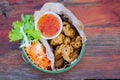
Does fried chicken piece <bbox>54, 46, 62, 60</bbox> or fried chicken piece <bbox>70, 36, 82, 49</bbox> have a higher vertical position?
fried chicken piece <bbox>70, 36, 82, 49</bbox>

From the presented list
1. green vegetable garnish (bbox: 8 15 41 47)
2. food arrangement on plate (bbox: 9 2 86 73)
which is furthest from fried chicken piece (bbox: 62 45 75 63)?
green vegetable garnish (bbox: 8 15 41 47)

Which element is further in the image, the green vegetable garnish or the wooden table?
Result: the wooden table

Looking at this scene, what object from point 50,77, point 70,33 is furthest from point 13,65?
point 70,33

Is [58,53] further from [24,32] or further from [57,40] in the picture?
[24,32]

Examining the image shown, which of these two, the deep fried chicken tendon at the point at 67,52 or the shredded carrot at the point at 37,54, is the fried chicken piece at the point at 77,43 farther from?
the shredded carrot at the point at 37,54

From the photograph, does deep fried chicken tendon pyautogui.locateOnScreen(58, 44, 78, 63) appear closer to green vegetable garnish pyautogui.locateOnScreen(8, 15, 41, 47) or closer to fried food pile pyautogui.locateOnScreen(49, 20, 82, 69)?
fried food pile pyautogui.locateOnScreen(49, 20, 82, 69)

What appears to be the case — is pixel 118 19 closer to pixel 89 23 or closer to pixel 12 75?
pixel 89 23
